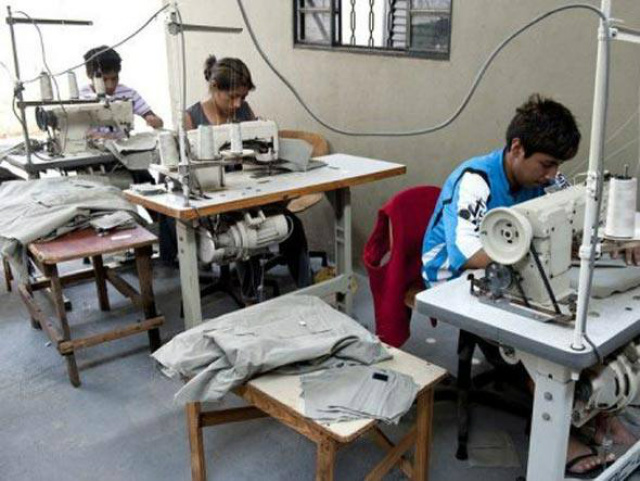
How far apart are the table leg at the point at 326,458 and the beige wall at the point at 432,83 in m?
1.69

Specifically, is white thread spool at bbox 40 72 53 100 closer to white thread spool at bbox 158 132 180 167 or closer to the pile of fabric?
white thread spool at bbox 158 132 180 167

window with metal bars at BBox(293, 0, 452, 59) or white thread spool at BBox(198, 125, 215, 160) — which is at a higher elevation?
window with metal bars at BBox(293, 0, 452, 59)

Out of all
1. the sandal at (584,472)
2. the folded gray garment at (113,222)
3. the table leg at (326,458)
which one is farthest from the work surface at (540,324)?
the folded gray garment at (113,222)

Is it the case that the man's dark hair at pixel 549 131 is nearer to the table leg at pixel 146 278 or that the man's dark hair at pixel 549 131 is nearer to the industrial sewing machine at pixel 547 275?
the industrial sewing machine at pixel 547 275

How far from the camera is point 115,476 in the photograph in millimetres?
1955

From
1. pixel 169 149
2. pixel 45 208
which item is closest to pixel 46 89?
pixel 45 208

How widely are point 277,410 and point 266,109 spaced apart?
2852 mm

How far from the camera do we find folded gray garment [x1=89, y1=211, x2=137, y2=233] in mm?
2496

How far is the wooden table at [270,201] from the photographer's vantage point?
2.24 meters

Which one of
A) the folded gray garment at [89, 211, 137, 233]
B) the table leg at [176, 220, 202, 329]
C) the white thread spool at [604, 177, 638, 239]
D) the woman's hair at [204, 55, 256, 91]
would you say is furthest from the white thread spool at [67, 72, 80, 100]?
the white thread spool at [604, 177, 638, 239]

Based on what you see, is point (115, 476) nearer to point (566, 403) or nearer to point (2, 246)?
point (2, 246)

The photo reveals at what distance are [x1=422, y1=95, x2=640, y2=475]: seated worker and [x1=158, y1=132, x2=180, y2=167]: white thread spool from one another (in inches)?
39.7

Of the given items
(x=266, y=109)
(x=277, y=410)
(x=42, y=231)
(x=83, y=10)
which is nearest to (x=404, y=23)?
(x=266, y=109)

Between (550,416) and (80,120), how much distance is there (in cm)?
277
